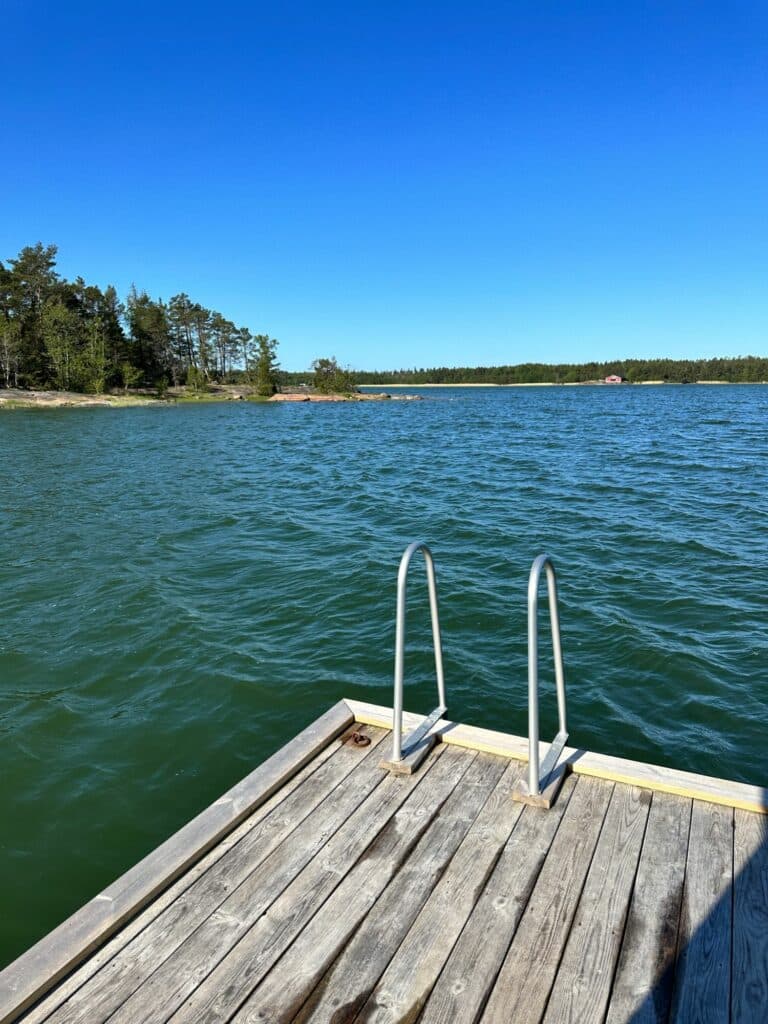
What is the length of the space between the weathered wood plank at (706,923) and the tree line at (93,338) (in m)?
66.9

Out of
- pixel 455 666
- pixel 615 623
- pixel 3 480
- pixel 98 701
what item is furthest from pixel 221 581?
pixel 3 480

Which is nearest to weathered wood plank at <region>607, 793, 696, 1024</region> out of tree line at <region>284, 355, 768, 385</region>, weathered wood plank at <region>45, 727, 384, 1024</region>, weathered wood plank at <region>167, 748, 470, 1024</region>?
weathered wood plank at <region>167, 748, 470, 1024</region>

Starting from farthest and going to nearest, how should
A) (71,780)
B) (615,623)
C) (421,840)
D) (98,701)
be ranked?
(615,623)
(98,701)
(71,780)
(421,840)

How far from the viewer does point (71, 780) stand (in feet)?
16.8

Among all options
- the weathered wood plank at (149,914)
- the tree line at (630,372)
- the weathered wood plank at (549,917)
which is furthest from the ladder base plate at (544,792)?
the tree line at (630,372)

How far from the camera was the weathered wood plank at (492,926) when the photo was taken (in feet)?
7.86

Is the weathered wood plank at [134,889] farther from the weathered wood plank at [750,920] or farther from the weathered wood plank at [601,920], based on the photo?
the weathered wood plank at [750,920]

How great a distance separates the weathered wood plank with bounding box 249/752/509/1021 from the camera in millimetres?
2438

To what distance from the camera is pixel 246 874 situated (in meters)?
3.09

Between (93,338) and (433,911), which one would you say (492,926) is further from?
(93,338)

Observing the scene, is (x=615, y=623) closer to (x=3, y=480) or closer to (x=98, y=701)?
(x=98, y=701)

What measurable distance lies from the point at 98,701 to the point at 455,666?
369 cm

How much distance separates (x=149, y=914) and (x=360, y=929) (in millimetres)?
958

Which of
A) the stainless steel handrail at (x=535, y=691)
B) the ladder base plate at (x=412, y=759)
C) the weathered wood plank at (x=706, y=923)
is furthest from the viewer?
the ladder base plate at (x=412, y=759)
